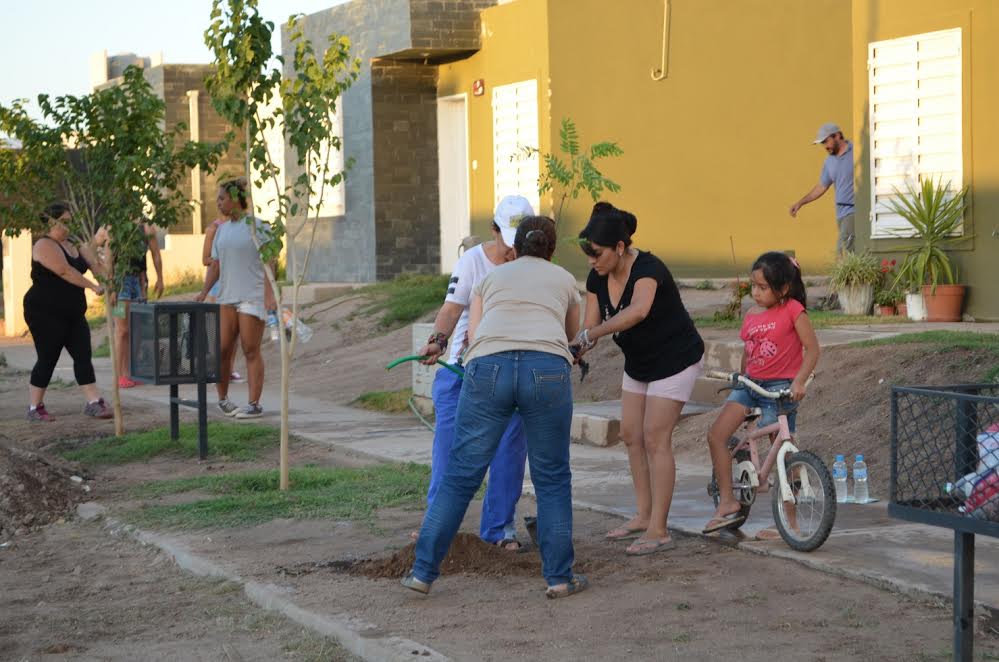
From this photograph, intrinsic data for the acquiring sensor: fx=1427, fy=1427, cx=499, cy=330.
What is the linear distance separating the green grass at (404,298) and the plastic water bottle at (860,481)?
1211 centimetres

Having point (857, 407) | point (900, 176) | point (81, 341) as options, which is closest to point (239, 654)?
point (857, 407)

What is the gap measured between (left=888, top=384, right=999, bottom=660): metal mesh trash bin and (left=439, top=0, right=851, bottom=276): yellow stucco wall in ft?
48.8

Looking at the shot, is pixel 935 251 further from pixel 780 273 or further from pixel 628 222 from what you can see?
pixel 628 222

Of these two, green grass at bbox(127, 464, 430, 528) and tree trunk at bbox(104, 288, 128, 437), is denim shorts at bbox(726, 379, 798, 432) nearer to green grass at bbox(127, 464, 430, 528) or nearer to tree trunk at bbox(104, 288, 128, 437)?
green grass at bbox(127, 464, 430, 528)

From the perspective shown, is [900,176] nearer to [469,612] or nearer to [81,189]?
[81,189]

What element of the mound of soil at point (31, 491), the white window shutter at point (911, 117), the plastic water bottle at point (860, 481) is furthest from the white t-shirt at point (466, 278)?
the white window shutter at point (911, 117)

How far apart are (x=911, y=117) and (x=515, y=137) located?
7.59m

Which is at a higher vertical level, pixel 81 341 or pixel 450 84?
pixel 450 84

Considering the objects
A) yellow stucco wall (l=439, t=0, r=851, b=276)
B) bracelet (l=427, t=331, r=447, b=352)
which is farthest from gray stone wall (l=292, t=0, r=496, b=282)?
bracelet (l=427, t=331, r=447, b=352)

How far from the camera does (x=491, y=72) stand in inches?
832

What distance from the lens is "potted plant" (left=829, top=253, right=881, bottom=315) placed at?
14102mm

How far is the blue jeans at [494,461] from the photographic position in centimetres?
694

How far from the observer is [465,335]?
23.0 feet

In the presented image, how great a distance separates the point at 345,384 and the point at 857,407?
7.48 metres
